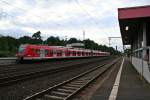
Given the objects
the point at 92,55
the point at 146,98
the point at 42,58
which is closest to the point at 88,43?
the point at 92,55

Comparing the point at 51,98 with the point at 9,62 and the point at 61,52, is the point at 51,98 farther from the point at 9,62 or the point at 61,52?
the point at 61,52

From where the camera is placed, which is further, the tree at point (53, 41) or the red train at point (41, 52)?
the tree at point (53, 41)

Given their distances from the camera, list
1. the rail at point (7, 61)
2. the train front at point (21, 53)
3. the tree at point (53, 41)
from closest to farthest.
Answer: the rail at point (7, 61)
the train front at point (21, 53)
the tree at point (53, 41)

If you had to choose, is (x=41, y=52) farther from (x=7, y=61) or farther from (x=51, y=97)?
(x=51, y=97)

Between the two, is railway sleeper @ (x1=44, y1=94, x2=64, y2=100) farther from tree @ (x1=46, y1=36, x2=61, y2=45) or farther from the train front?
tree @ (x1=46, y1=36, x2=61, y2=45)

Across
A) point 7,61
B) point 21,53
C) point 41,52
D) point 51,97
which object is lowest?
point 51,97

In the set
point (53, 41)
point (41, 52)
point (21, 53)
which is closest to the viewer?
point (21, 53)

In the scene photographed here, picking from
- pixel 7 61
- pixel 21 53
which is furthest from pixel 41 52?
pixel 7 61

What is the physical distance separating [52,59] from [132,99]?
41.4m

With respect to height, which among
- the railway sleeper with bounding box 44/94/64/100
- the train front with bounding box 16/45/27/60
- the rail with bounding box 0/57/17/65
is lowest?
the railway sleeper with bounding box 44/94/64/100

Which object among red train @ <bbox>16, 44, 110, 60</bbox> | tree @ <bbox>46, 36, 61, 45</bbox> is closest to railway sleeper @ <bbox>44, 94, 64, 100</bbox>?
red train @ <bbox>16, 44, 110, 60</bbox>

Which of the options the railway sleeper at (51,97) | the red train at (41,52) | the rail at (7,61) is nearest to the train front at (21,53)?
the red train at (41,52)

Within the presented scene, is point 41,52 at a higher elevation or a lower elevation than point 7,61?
higher

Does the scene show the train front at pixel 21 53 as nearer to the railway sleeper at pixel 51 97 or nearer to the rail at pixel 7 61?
the rail at pixel 7 61
